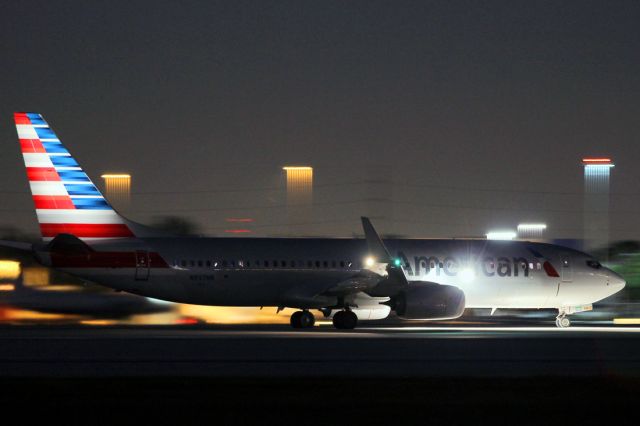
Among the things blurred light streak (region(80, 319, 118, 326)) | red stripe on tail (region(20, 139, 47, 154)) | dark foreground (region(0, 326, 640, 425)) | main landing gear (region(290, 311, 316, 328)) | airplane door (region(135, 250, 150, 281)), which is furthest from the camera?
blurred light streak (region(80, 319, 118, 326))

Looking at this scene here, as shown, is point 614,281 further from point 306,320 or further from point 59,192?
point 59,192

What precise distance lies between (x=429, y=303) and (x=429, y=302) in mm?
43

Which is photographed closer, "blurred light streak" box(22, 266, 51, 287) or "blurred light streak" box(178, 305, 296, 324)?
"blurred light streak" box(22, 266, 51, 287)

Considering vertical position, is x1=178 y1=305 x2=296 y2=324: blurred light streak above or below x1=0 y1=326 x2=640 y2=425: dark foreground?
below

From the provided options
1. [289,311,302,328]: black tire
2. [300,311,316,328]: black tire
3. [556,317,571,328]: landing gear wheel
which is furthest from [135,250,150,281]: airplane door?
[556,317,571,328]: landing gear wheel

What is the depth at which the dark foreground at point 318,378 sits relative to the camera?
13461mm

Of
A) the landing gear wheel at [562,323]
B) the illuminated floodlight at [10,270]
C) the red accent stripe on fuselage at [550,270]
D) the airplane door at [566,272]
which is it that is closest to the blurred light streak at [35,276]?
the illuminated floodlight at [10,270]

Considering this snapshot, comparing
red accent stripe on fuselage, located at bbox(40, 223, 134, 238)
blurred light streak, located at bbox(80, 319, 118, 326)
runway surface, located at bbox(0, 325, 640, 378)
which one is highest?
red accent stripe on fuselage, located at bbox(40, 223, 134, 238)

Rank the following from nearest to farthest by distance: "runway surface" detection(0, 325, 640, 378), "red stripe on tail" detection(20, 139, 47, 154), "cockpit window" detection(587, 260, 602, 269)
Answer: "runway surface" detection(0, 325, 640, 378), "red stripe on tail" detection(20, 139, 47, 154), "cockpit window" detection(587, 260, 602, 269)

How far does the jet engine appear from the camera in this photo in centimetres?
3331

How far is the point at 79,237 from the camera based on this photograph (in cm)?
3512

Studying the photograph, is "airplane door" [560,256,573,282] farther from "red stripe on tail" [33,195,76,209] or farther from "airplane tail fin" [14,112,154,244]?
"red stripe on tail" [33,195,76,209]

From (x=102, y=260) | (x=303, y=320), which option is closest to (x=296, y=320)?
(x=303, y=320)

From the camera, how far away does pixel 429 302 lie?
3334 centimetres
